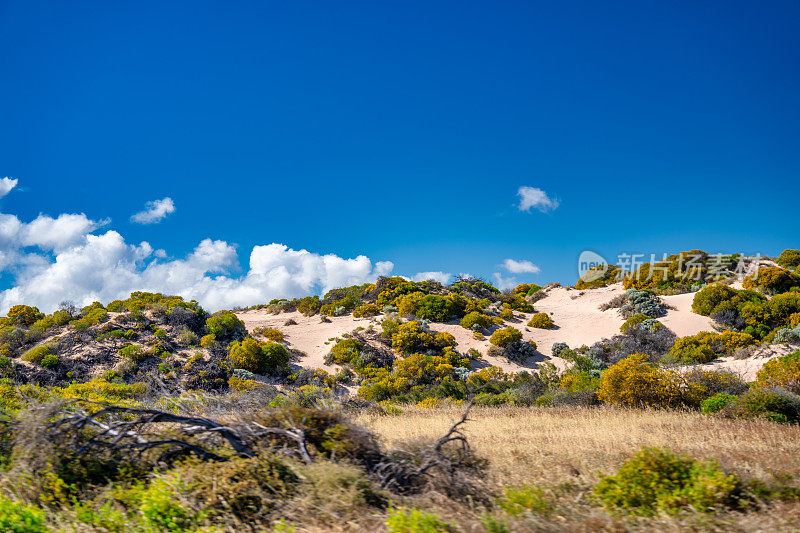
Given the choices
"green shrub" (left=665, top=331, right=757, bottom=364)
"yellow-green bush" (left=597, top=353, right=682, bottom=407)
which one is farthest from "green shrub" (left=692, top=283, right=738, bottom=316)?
"yellow-green bush" (left=597, top=353, right=682, bottom=407)

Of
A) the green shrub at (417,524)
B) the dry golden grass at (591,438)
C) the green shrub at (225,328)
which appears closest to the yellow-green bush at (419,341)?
the green shrub at (225,328)

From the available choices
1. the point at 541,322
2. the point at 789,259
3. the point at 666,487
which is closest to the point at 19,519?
the point at 666,487

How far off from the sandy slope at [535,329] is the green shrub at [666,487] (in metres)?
17.7

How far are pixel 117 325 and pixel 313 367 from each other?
10784 mm

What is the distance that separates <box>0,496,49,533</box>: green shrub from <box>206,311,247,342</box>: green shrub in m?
20.1

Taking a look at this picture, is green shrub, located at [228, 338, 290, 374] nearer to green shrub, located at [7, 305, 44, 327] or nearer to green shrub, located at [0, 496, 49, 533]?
green shrub, located at [7, 305, 44, 327]

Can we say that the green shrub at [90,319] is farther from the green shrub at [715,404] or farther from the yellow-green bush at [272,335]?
the green shrub at [715,404]

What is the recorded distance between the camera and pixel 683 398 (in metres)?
11.4

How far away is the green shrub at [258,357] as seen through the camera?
64.2ft

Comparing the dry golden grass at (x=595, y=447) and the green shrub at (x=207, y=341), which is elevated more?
the green shrub at (x=207, y=341)

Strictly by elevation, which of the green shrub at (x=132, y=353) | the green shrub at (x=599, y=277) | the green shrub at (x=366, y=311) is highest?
the green shrub at (x=599, y=277)

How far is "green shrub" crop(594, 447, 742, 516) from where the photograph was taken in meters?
3.71

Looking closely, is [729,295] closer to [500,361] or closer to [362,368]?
[500,361]

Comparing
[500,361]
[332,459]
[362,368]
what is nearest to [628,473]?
→ [332,459]
